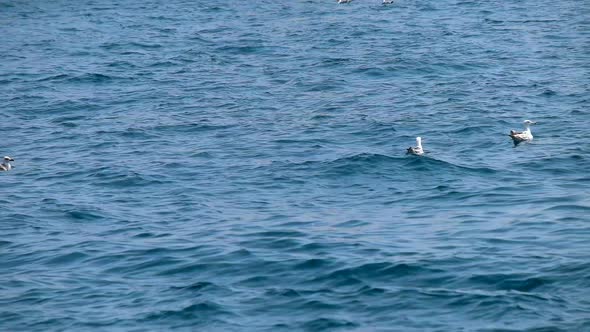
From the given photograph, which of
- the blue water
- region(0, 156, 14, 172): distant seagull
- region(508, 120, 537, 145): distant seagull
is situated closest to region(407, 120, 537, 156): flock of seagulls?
region(508, 120, 537, 145): distant seagull

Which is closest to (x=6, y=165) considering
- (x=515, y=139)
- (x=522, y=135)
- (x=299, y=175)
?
(x=299, y=175)

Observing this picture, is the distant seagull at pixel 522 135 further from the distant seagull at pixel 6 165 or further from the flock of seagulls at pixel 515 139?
the distant seagull at pixel 6 165

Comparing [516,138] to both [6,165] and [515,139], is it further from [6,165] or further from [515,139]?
[6,165]

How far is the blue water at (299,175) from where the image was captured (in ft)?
71.3

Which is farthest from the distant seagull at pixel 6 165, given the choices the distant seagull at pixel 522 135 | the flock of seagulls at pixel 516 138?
the distant seagull at pixel 522 135

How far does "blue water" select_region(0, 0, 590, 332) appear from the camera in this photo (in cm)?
2172

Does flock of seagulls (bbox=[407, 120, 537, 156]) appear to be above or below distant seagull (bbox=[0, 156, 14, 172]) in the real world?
below

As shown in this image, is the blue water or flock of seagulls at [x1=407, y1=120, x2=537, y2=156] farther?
flock of seagulls at [x1=407, y1=120, x2=537, y2=156]

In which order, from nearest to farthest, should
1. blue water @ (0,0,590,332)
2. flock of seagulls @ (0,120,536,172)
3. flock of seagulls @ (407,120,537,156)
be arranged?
blue water @ (0,0,590,332)
flock of seagulls @ (407,120,537,156)
flock of seagulls @ (0,120,536,172)

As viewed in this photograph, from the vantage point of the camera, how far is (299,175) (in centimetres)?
3184

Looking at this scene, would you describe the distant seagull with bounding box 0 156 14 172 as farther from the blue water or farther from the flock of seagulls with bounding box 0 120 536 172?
the blue water

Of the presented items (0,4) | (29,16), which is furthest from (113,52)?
(0,4)

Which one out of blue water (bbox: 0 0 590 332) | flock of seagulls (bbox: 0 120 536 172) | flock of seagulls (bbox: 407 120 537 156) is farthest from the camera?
flock of seagulls (bbox: 0 120 536 172)

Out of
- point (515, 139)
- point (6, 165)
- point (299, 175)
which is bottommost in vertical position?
point (515, 139)
